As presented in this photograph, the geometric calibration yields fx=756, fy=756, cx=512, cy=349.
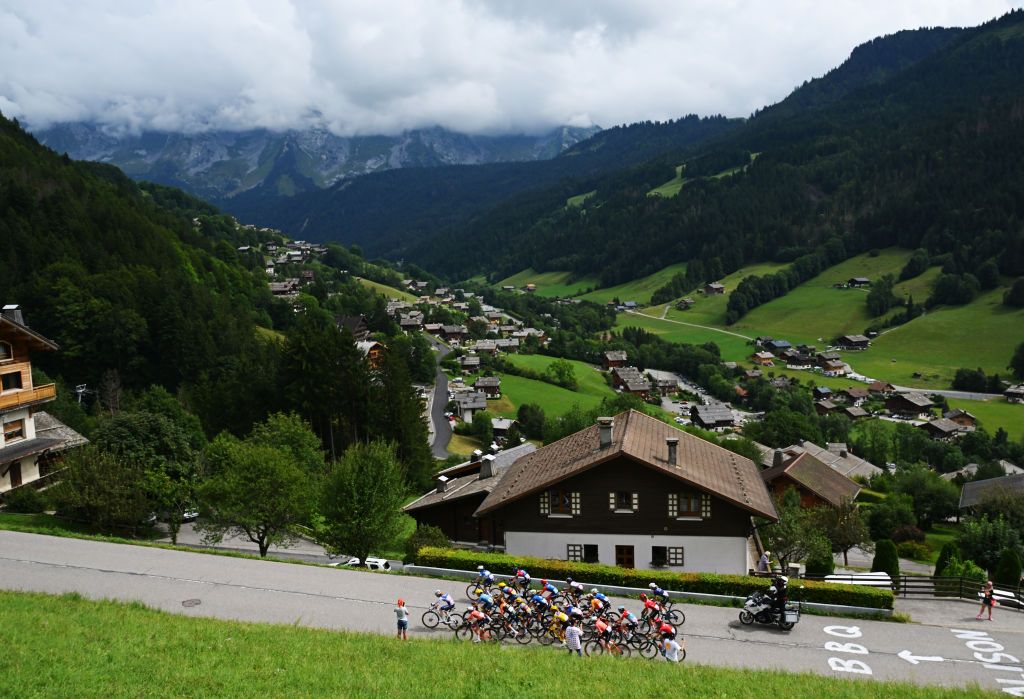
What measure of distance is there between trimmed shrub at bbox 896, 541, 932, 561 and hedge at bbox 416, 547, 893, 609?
3655 centimetres

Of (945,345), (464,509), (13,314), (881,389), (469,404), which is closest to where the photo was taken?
(464,509)

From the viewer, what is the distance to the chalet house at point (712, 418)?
441 ft

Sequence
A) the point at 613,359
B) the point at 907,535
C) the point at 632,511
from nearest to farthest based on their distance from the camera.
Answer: the point at 632,511, the point at 907,535, the point at 613,359

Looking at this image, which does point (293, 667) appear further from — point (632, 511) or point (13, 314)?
point (13, 314)

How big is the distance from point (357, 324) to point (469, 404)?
4504 centimetres

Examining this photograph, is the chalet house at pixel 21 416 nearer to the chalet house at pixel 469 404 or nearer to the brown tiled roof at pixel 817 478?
the brown tiled roof at pixel 817 478

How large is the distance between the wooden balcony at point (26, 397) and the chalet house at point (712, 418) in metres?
109

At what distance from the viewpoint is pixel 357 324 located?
148750 mm

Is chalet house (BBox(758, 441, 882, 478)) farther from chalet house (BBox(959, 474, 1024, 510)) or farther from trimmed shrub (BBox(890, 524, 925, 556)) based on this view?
trimmed shrub (BBox(890, 524, 925, 556))

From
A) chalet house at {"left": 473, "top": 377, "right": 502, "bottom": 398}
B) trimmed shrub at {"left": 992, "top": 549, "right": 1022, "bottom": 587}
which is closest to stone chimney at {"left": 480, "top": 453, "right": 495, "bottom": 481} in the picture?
trimmed shrub at {"left": 992, "top": 549, "right": 1022, "bottom": 587}

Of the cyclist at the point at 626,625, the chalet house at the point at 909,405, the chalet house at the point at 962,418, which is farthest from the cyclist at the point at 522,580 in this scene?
the chalet house at the point at 909,405

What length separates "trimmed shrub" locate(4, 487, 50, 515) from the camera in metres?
40.7

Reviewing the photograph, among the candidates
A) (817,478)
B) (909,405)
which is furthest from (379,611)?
(909,405)

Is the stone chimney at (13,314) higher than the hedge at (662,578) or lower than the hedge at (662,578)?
higher
